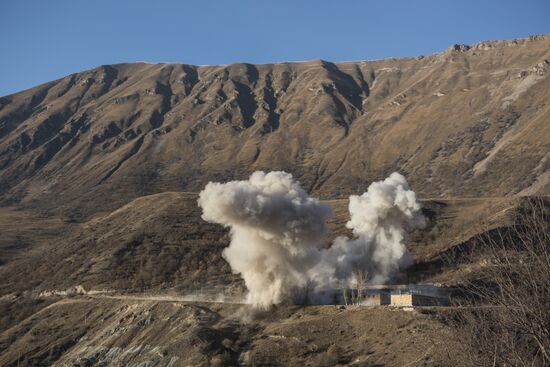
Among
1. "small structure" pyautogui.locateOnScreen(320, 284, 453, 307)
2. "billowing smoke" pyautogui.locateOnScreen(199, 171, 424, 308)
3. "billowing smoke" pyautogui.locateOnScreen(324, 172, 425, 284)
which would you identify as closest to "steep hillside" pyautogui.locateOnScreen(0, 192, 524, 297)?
"billowing smoke" pyautogui.locateOnScreen(324, 172, 425, 284)

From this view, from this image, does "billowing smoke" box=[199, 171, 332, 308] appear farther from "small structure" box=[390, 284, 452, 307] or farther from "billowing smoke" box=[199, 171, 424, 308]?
"small structure" box=[390, 284, 452, 307]

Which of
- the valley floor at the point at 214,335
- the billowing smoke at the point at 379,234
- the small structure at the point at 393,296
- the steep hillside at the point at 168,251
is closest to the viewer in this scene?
the valley floor at the point at 214,335

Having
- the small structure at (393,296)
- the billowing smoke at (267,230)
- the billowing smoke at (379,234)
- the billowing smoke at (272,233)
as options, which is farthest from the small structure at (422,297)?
the billowing smoke at (379,234)

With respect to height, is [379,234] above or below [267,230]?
below

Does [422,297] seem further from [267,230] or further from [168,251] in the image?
[168,251]

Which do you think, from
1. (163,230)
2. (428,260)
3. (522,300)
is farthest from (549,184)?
(522,300)

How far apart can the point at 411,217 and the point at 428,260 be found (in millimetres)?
7962

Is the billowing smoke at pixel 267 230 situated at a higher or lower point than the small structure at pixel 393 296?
higher

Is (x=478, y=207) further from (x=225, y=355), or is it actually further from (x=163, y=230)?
(x=225, y=355)

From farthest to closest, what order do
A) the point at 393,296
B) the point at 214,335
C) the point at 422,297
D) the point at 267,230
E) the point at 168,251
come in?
the point at 168,251, the point at 267,230, the point at 393,296, the point at 422,297, the point at 214,335

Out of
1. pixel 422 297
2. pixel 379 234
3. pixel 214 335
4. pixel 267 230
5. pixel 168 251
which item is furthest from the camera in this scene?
pixel 168 251

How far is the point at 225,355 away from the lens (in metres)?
71.3

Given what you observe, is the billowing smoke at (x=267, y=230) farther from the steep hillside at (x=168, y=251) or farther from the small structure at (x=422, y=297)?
the small structure at (x=422, y=297)

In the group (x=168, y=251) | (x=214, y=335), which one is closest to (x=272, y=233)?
(x=214, y=335)
